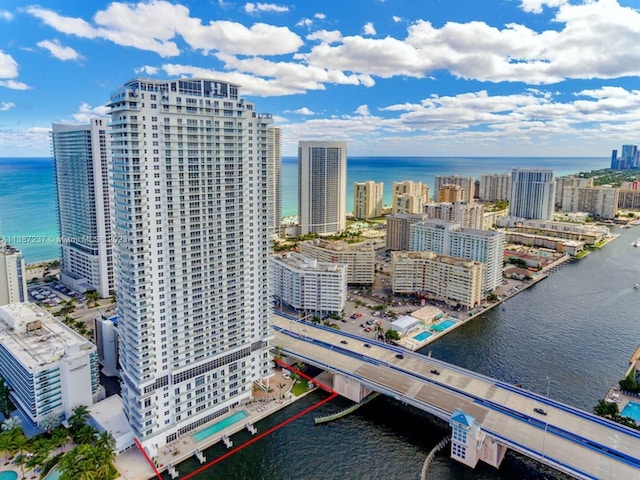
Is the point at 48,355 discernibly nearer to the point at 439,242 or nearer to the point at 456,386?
the point at 456,386

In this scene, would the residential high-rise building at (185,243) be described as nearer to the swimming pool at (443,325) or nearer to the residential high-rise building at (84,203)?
the swimming pool at (443,325)

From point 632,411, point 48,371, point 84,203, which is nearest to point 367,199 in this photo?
point 84,203

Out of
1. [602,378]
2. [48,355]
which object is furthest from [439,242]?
[48,355]

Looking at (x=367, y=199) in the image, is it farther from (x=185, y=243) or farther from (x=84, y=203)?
(x=185, y=243)

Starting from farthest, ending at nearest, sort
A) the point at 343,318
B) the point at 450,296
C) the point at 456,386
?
the point at 450,296
the point at 343,318
the point at 456,386

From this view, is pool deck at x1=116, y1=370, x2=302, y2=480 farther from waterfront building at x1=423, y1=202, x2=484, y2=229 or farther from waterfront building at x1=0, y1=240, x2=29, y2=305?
waterfront building at x1=423, y1=202, x2=484, y2=229
